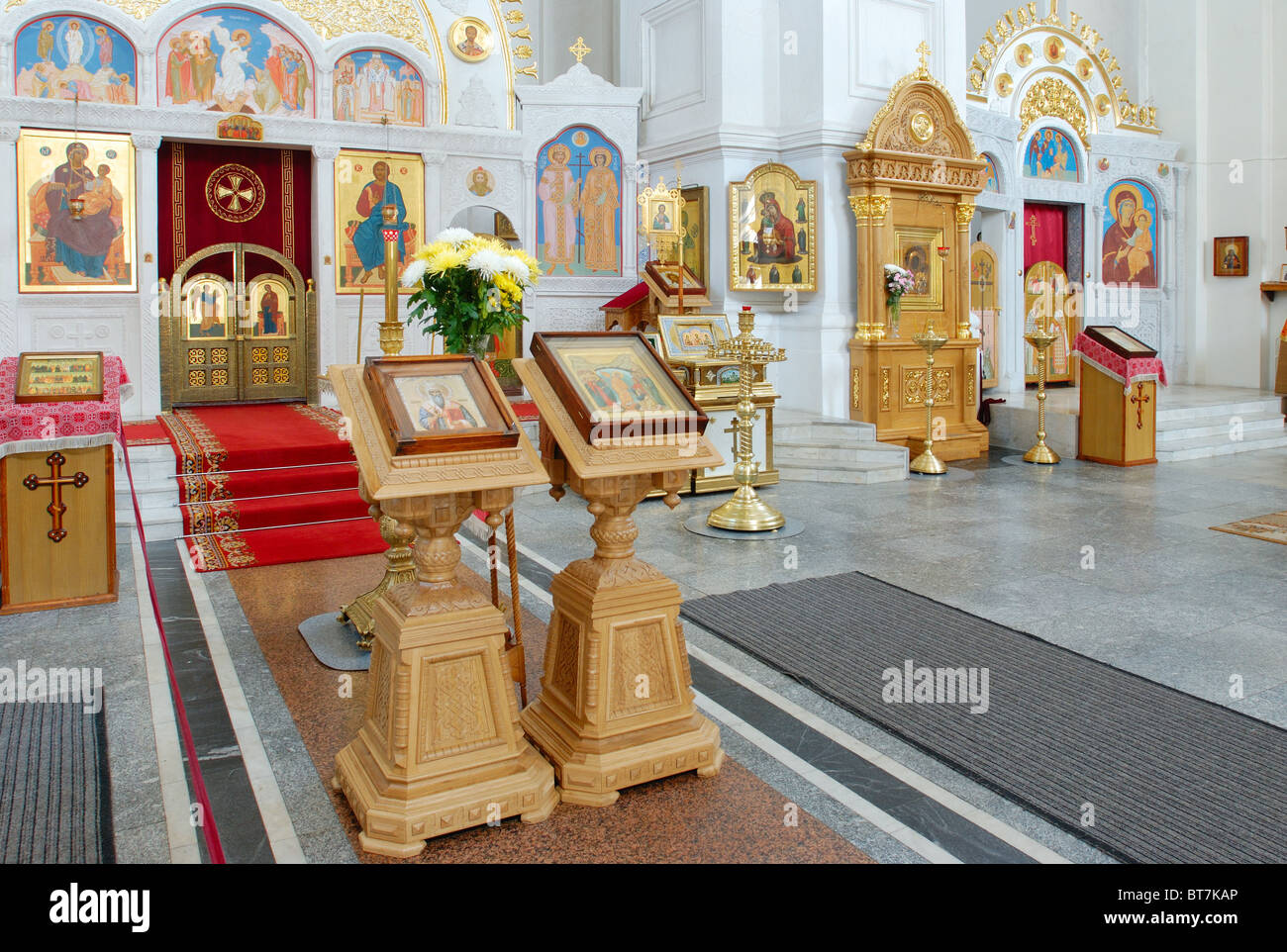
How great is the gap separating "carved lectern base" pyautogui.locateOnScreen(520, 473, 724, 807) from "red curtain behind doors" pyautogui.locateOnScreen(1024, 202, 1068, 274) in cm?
1228

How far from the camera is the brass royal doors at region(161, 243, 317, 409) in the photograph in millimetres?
9656

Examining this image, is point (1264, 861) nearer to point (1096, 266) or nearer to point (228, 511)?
point (228, 511)

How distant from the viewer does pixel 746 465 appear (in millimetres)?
7016

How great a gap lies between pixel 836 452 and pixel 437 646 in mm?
6837

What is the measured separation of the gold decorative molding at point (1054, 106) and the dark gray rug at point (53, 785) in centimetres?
1302

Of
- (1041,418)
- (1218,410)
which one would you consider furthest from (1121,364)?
(1218,410)

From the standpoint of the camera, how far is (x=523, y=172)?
1081cm

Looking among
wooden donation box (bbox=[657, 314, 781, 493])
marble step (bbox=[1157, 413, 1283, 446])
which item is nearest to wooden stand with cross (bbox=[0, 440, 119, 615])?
wooden donation box (bbox=[657, 314, 781, 493])

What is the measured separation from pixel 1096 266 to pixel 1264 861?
13.1 metres

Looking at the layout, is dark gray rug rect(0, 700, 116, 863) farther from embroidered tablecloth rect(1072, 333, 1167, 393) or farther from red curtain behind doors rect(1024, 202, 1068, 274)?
red curtain behind doors rect(1024, 202, 1068, 274)

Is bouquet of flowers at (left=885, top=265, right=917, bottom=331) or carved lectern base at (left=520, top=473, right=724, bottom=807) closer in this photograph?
carved lectern base at (left=520, top=473, right=724, bottom=807)

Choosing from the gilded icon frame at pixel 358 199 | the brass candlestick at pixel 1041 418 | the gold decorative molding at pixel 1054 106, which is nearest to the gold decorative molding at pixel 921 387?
the brass candlestick at pixel 1041 418

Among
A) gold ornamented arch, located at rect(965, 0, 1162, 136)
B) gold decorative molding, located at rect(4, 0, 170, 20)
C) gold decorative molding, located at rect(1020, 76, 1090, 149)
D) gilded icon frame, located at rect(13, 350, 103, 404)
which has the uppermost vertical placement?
gold ornamented arch, located at rect(965, 0, 1162, 136)

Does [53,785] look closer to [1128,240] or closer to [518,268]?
[518,268]
